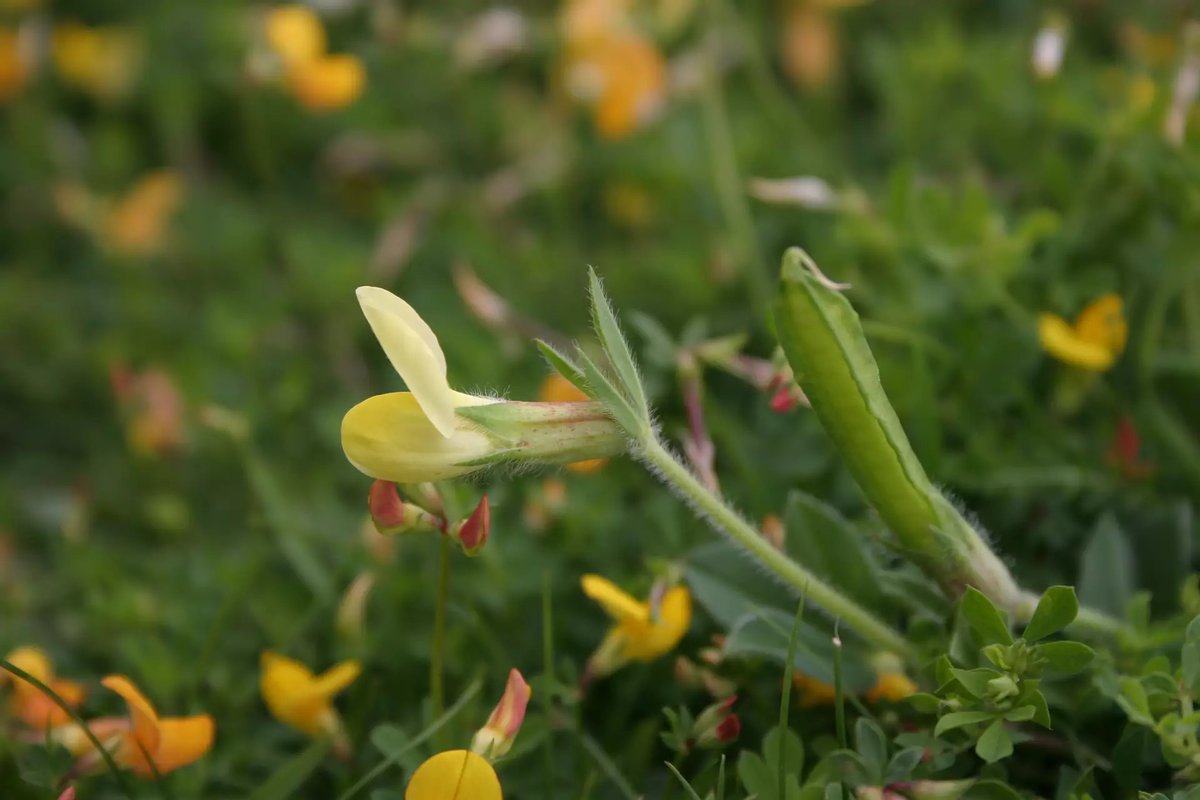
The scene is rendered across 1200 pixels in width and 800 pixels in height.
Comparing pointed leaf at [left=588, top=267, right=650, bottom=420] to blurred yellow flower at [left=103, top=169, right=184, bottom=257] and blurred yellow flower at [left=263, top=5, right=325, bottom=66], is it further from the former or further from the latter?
blurred yellow flower at [left=103, top=169, right=184, bottom=257]

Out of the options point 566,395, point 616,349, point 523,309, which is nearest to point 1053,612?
point 616,349

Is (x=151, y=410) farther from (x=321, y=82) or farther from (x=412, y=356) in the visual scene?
(x=412, y=356)

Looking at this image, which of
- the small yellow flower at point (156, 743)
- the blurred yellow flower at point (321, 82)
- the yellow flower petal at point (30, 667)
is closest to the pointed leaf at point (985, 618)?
the small yellow flower at point (156, 743)

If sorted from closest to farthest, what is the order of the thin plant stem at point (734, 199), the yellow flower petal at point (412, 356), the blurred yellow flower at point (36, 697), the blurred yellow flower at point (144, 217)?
1. the yellow flower petal at point (412, 356)
2. the blurred yellow flower at point (36, 697)
3. the thin plant stem at point (734, 199)
4. the blurred yellow flower at point (144, 217)

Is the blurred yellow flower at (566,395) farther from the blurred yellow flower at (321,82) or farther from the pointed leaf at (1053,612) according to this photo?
the blurred yellow flower at (321,82)

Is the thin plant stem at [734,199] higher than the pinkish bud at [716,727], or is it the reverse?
the thin plant stem at [734,199]

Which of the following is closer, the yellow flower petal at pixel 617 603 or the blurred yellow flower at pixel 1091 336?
the yellow flower petal at pixel 617 603
